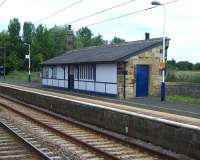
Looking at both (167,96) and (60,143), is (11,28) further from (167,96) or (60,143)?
(60,143)

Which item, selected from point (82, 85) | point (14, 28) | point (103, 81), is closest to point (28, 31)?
point (14, 28)

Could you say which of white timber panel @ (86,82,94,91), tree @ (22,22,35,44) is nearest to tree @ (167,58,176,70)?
white timber panel @ (86,82,94,91)

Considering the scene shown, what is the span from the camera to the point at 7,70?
91562mm

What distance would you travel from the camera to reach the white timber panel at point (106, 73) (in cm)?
3050

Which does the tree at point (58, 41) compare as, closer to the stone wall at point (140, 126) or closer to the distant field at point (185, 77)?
the distant field at point (185, 77)

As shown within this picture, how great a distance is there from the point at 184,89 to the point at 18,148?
1988cm

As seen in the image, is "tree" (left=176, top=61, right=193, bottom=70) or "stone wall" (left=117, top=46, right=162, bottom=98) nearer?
"stone wall" (left=117, top=46, right=162, bottom=98)

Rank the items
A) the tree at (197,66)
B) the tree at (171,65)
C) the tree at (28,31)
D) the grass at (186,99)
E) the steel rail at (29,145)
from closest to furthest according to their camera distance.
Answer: the steel rail at (29,145), the grass at (186,99), the tree at (171,65), the tree at (197,66), the tree at (28,31)

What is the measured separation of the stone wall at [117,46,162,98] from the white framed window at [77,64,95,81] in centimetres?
423

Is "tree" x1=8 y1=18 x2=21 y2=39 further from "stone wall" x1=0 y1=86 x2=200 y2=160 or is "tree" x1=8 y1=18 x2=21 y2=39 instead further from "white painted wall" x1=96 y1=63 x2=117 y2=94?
"stone wall" x1=0 y1=86 x2=200 y2=160

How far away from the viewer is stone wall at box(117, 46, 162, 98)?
30.0 meters

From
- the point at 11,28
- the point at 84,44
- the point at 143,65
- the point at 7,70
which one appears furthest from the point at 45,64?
the point at 84,44

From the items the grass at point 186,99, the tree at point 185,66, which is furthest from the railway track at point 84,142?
the tree at point 185,66

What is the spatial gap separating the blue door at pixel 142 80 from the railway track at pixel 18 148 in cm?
1650
